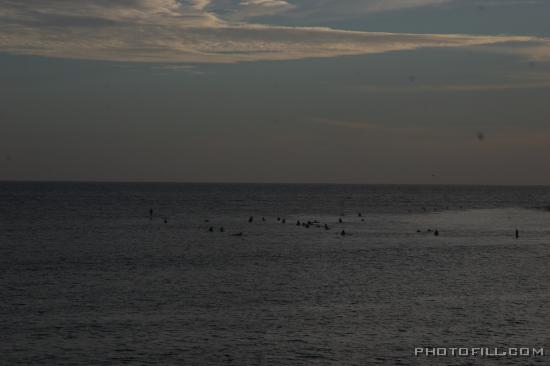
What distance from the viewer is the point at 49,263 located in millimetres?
58375

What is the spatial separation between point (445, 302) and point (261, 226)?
6719 cm

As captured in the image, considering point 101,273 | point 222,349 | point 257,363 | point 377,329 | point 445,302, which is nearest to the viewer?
point 257,363

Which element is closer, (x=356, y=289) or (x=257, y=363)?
(x=257, y=363)

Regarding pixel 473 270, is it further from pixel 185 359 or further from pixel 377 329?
pixel 185 359

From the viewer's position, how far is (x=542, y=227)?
108875 mm

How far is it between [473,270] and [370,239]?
2935 cm

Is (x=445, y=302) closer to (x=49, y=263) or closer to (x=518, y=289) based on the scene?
(x=518, y=289)

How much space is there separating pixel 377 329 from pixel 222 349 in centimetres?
816

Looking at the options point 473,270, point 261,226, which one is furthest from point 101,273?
point 261,226

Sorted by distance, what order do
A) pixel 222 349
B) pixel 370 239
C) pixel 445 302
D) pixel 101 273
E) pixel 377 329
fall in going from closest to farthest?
pixel 222 349 → pixel 377 329 → pixel 445 302 → pixel 101 273 → pixel 370 239

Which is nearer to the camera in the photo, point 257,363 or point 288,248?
point 257,363

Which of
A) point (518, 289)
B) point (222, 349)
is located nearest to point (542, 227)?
point (518, 289)

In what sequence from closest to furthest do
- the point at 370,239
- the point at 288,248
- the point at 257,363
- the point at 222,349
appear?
the point at 257,363
the point at 222,349
the point at 288,248
the point at 370,239

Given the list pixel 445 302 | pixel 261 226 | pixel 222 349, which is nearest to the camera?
pixel 222 349
